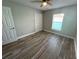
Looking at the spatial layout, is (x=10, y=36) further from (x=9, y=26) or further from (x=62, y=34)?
(x=62, y=34)

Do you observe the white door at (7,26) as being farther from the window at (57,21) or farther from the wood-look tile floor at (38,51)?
the window at (57,21)

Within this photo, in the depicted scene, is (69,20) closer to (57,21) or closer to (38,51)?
(57,21)

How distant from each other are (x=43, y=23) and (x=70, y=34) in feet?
11.7

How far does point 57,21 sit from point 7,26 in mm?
4315

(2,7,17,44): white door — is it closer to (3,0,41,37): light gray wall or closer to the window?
(3,0,41,37): light gray wall

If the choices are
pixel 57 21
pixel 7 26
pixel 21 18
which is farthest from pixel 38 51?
pixel 57 21

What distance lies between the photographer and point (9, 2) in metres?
3.78

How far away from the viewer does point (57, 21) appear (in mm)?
5934

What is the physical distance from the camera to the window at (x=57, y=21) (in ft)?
18.0

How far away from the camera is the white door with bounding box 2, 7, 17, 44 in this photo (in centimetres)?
340

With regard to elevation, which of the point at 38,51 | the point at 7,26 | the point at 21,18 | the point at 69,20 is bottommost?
the point at 38,51

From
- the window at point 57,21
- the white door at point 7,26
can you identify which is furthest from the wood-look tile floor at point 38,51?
the window at point 57,21

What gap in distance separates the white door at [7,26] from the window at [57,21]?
12.8 ft

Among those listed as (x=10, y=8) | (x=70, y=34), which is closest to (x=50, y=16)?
(x=70, y=34)
